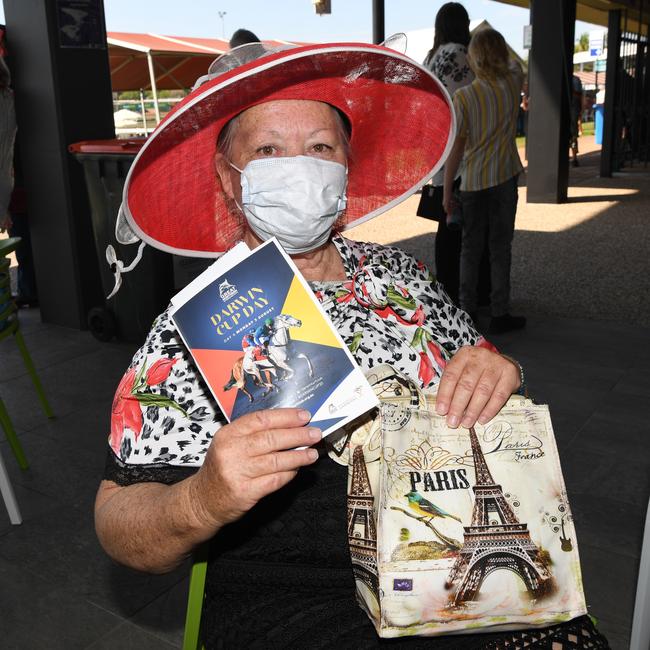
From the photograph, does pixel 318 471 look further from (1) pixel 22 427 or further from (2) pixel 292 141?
(1) pixel 22 427

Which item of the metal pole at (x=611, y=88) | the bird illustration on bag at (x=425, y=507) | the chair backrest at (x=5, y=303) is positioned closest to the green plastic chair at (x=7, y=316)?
the chair backrest at (x=5, y=303)

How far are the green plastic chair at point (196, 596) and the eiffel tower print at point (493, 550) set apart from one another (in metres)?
0.49

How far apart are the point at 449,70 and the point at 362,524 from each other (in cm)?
485

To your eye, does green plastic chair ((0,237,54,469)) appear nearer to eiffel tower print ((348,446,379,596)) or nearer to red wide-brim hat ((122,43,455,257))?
red wide-brim hat ((122,43,455,257))

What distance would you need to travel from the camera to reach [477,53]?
5.12m

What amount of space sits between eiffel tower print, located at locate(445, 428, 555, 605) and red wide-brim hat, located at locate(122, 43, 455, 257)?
0.87 m

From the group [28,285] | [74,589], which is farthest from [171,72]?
[74,589]

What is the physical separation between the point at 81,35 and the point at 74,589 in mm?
4339

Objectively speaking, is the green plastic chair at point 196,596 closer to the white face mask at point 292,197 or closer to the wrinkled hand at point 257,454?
the wrinkled hand at point 257,454

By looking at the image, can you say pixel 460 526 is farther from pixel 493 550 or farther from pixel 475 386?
pixel 475 386

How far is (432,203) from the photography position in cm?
573

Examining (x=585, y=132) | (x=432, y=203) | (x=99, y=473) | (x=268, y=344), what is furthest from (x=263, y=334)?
(x=585, y=132)

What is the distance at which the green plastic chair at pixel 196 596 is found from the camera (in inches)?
54.9

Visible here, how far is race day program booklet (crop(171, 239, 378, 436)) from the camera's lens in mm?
1084
